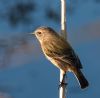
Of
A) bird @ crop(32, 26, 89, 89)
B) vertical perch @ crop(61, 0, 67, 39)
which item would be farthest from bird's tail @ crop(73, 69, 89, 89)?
vertical perch @ crop(61, 0, 67, 39)

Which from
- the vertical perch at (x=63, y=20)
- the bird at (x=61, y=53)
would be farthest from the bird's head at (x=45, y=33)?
the vertical perch at (x=63, y=20)

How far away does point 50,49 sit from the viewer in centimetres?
305

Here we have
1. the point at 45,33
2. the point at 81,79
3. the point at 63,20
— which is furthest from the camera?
the point at 45,33

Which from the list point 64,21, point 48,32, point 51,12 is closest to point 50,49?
point 48,32

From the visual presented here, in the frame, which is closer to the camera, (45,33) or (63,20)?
(63,20)

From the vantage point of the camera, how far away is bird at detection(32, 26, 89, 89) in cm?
290

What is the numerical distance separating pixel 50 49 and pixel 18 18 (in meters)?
2.69

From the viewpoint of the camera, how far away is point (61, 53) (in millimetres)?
2973

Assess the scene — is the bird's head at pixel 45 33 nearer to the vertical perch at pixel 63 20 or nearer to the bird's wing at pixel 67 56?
the bird's wing at pixel 67 56

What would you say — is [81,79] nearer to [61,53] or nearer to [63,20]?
[61,53]

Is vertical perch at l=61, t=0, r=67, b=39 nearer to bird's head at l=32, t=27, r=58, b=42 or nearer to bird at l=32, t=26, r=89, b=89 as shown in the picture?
bird at l=32, t=26, r=89, b=89

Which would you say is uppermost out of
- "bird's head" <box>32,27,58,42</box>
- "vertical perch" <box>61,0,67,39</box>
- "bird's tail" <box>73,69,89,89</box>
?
"bird's head" <box>32,27,58,42</box>

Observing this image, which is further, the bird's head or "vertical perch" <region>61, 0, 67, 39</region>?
the bird's head

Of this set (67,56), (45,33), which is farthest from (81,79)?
(45,33)
